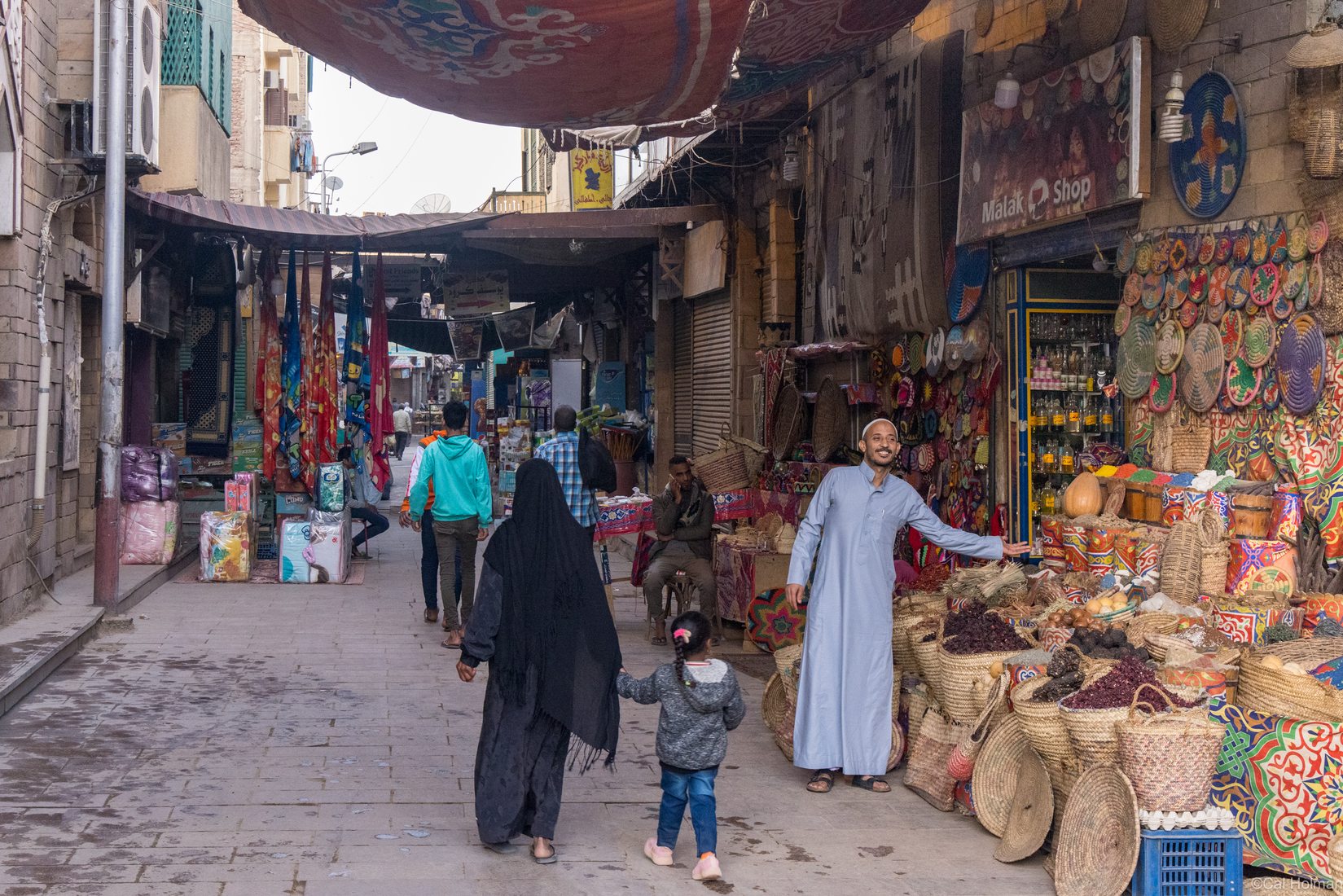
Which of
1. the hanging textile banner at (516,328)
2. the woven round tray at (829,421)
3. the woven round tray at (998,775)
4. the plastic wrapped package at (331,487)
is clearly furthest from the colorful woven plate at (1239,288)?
the hanging textile banner at (516,328)

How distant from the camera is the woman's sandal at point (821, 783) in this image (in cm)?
579

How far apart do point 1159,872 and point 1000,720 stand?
3.45 feet

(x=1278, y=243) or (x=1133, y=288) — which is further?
(x=1133, y=288)

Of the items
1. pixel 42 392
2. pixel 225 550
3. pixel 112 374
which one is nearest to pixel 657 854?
pixel 112 374

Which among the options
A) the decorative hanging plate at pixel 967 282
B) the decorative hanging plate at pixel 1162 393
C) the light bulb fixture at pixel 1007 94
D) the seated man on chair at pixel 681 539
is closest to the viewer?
the decorative hanging plate at pixel 1162 393

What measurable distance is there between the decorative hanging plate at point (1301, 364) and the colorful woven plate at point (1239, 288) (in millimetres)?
315

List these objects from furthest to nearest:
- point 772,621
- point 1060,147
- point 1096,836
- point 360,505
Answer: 1. point 360,505
2. point 772,621
3. point 1060,147
4. point 1096,836

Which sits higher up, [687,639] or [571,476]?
[571,476]

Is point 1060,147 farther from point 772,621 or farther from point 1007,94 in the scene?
point 772,621

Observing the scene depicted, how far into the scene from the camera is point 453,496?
903 centimetres

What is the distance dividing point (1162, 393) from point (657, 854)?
3.66m

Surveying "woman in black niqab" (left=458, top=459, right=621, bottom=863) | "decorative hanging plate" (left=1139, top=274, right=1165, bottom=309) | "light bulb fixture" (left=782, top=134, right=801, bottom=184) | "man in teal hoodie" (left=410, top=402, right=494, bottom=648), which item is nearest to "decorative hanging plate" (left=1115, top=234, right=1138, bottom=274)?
"decorative hanging plate" (left=1139, top=274, right=1165, bottom=309)

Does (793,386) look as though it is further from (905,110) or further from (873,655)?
(873,655)

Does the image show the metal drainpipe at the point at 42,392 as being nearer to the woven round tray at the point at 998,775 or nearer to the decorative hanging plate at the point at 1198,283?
the woven round tray at the point at 998,775
